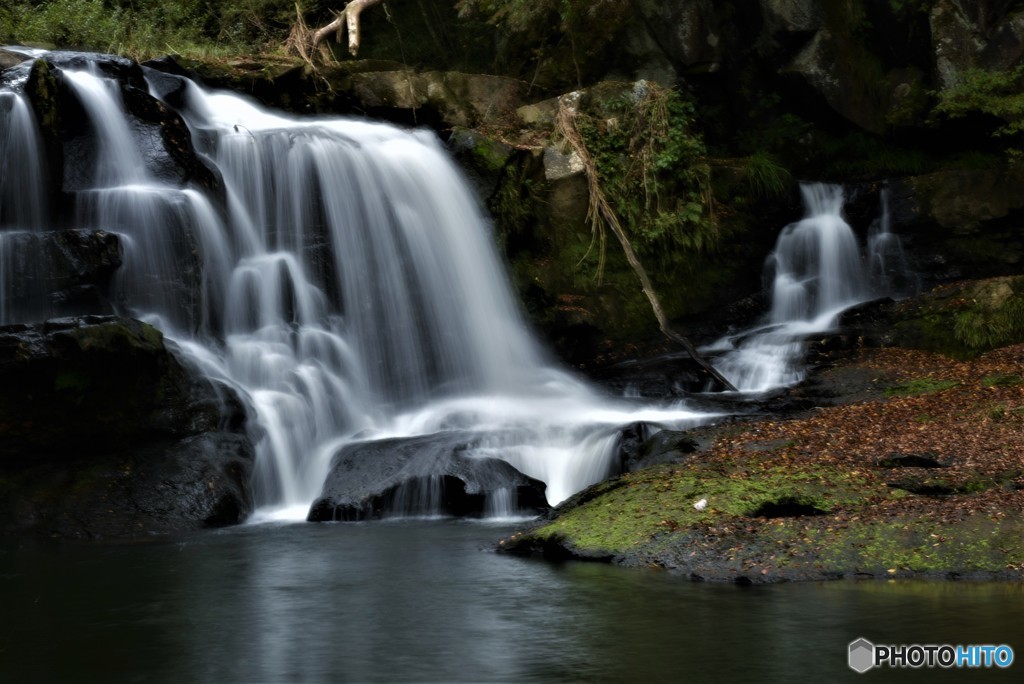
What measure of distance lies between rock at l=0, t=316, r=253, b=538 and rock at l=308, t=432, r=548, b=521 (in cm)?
101

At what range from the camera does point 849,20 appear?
17.9 metres

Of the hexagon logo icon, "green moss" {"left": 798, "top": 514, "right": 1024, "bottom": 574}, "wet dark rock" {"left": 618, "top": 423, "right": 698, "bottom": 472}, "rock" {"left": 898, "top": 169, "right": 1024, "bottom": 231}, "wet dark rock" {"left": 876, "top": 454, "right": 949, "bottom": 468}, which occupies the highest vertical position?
"rock" {"left": 898, "top": 169, "right": 1024, "bottom": 231}

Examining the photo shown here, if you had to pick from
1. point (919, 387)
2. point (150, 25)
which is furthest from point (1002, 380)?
point (150, 25)

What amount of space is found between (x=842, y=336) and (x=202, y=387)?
27.4ft

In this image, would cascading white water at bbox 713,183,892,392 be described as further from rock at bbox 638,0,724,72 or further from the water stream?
rock at bbox 638,0,724,72

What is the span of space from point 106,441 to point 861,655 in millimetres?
7633

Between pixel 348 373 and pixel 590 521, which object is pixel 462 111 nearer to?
pixel 348 373

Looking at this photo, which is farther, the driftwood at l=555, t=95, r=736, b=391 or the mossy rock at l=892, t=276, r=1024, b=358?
the driftwood at l=555, t=95, r=736, b=391

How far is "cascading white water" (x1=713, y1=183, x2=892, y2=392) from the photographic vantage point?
15823 millimetres

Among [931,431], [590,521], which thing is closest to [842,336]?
[931,431]

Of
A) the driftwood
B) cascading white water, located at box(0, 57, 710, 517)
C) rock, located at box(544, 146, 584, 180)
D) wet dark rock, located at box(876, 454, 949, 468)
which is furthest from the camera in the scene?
rock, located at box(544, 146, 584, 180)

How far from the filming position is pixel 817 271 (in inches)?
650

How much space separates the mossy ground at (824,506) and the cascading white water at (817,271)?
220 inches

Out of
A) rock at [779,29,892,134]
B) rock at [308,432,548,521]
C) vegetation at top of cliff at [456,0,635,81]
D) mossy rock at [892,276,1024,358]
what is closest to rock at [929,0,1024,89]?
rock at [779,29,892,134]
